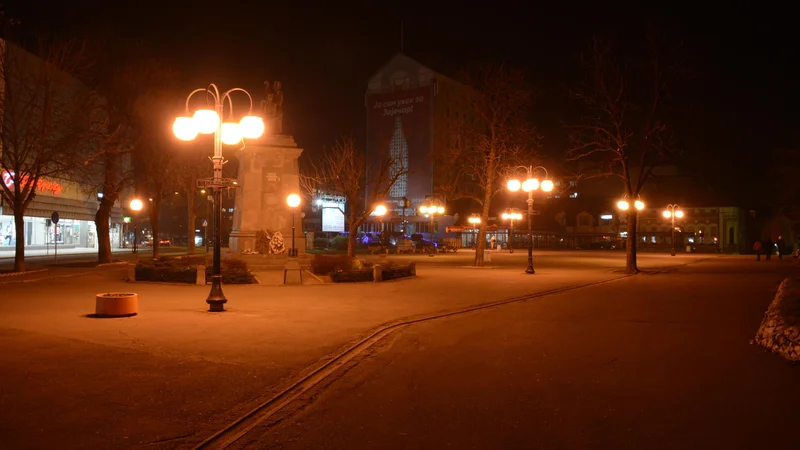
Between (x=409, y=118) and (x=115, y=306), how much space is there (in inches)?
4136

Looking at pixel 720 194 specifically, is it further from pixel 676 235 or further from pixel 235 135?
pixel 235 135

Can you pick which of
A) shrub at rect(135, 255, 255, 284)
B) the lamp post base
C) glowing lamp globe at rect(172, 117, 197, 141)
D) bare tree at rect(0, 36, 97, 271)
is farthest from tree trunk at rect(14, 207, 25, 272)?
the lamp post base

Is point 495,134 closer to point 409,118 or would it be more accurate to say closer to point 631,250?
point 631,250

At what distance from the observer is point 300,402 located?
7973mm

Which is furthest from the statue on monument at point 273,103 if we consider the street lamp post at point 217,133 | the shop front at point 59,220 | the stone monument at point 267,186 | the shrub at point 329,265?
the shop front at point 59,220

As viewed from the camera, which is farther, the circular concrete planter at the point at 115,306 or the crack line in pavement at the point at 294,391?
the circular concrete planter at the point at 115,306

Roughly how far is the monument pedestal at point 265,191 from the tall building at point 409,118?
265 ft

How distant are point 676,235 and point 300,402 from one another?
9094 centimetres

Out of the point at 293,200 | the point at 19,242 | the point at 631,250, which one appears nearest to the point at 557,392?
the point at 293,200

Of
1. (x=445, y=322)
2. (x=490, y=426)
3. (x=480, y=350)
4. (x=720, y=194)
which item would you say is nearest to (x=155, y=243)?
(x=445, y=322)

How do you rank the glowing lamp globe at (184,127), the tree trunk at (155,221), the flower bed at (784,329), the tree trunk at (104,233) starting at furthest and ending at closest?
the tree trunk at (155,221) → the tree trunk at (104,233) → the glowing lamp globe at (184,127) → the flower bed at (784,329)

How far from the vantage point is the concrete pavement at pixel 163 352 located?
6820mm

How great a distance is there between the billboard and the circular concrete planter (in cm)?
9964

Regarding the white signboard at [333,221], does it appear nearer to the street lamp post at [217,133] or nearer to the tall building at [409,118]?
the tall building at [409,118]
